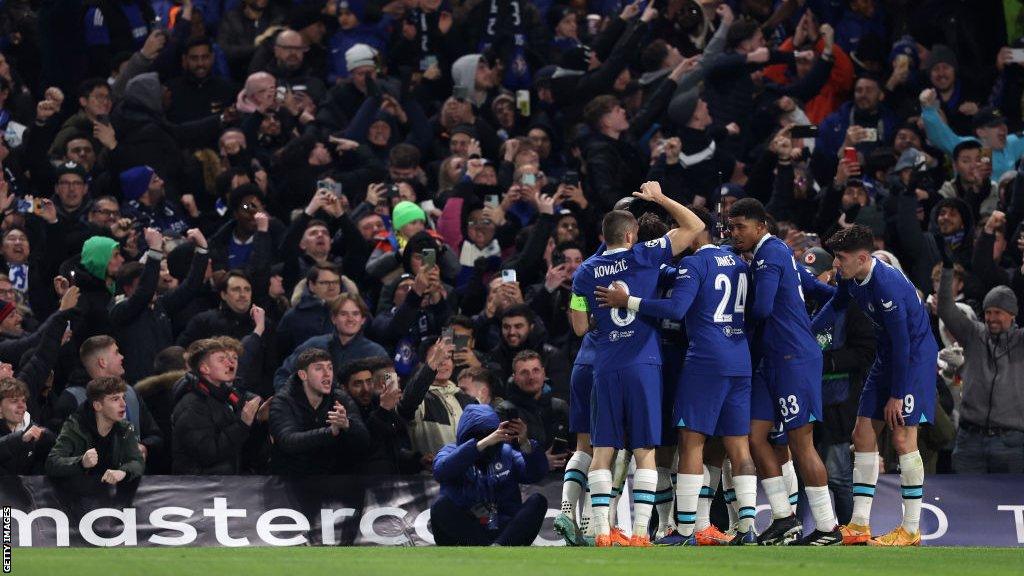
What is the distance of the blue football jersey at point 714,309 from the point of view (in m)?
13.4

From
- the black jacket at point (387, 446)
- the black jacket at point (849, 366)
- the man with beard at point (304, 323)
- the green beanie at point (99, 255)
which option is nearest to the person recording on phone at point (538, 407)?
the black jacket at point (387, 446)

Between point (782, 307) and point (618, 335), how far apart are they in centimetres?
126

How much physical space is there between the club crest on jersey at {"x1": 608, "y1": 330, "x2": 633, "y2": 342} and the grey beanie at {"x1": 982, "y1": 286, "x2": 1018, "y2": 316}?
16.1 ft

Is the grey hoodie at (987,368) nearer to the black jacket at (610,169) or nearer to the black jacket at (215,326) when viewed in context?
the black jacket at (610,169)

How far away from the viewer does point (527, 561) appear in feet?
38.5

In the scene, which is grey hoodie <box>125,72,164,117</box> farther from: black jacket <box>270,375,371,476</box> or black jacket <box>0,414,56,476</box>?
black jacket <box>270,375,371,476</box>

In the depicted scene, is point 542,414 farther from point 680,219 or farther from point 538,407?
point 680,219

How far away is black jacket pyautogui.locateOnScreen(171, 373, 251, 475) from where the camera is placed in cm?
1563

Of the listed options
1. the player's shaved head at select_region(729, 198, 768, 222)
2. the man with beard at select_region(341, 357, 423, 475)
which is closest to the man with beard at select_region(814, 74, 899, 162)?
the man with beard at select_region(341, 357, 423, 475)

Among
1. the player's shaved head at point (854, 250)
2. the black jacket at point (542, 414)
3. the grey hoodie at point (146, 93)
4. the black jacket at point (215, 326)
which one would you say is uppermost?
the grey hoodie at point (146, 93)

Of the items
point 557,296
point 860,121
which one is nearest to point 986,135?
point 860,121

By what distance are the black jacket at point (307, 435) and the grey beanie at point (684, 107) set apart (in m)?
6.64

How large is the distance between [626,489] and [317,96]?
28.1 ft

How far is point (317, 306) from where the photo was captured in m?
17.5
